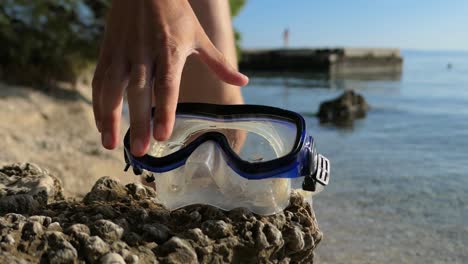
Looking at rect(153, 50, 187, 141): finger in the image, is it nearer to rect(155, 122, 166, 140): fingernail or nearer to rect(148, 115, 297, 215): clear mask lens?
rect(155, 122, 166, 140): fingernail

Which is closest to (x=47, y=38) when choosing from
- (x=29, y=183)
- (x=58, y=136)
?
(x=58, y=136)

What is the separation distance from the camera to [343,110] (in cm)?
869

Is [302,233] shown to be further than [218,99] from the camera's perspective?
No

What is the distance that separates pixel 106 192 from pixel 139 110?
339mm

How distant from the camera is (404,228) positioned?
2967 mm

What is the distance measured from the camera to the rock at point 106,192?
1.46 metres

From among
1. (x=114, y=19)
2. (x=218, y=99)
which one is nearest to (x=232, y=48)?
(x=218, y=99)

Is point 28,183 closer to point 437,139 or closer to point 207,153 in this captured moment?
point 207,153

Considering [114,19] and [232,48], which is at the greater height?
[114,19]

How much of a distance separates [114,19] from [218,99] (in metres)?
0.62

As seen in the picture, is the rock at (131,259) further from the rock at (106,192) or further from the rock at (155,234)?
the rock at (106,192)

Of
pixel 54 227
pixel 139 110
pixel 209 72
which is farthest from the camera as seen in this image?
pixel 209 72

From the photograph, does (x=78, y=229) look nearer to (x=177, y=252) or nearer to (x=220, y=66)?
(x=177, y=252)

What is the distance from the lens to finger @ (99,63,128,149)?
1.28 metres
